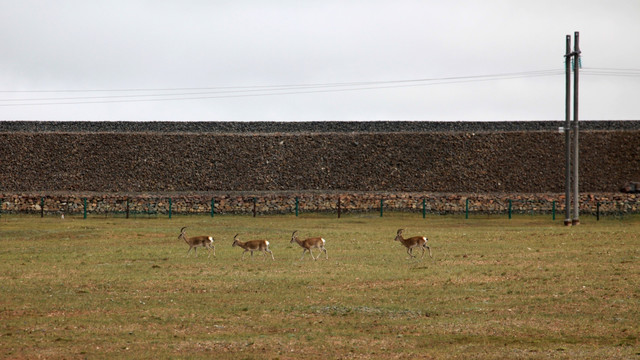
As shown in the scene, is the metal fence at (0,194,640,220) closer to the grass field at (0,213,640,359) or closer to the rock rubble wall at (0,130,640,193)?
the rock rubble wall at (0,130,640,193)

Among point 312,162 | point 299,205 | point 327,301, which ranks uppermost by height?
point 312,162

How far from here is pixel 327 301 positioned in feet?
81.5

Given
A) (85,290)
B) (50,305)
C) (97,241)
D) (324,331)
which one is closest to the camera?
(324,331)

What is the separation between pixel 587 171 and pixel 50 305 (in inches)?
3160

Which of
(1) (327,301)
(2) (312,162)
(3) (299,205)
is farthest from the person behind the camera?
(2) (312,162)

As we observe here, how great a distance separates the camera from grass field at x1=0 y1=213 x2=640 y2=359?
62.8 ft

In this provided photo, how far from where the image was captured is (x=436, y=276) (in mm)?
29688

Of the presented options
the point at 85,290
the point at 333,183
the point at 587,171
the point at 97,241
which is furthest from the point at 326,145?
the point at 85,290

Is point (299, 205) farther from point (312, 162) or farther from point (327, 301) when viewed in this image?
point (327, 301)

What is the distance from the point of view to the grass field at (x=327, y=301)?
19.1 metres

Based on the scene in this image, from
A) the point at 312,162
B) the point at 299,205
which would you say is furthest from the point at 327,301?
the point at 312,162

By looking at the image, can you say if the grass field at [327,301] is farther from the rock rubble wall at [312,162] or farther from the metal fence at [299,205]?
the rock rubble wall at [312,162]

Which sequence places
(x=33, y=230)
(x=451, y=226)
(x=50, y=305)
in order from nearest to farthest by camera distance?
(x=50, y=305)
(x=33, y=230)
(x=451, y=226)

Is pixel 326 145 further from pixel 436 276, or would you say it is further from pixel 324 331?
pixel 324 331
